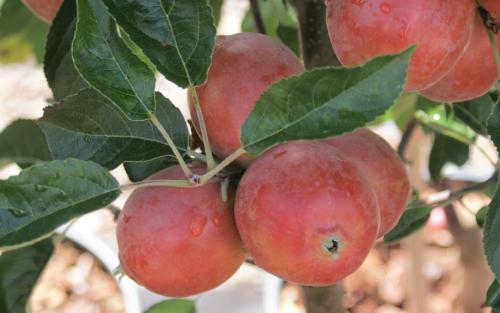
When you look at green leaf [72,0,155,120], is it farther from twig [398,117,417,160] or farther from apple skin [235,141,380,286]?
twig [398,117,417,160]

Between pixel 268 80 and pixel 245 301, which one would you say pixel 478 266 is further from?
pixel 268 80

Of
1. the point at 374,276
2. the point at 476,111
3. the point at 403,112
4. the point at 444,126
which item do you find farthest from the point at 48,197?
the point at 374,276

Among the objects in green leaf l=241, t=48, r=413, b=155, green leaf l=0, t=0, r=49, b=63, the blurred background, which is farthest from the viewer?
the blurred background

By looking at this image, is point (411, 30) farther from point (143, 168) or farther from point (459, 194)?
point (459, 194)

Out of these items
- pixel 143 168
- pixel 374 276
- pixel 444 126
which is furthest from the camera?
pixel 374 276

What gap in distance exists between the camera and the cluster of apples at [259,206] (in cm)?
36

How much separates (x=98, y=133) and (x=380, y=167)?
0.17 m

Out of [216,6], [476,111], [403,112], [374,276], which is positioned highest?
[216,6]

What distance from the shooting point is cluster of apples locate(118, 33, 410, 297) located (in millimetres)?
364

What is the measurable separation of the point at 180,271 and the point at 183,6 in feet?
0.48

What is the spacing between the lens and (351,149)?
43cm

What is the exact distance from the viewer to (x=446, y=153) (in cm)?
85

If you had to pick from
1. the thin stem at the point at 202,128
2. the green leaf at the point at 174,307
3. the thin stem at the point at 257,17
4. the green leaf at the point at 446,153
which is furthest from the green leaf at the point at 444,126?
the thin stem at the point at 202,128

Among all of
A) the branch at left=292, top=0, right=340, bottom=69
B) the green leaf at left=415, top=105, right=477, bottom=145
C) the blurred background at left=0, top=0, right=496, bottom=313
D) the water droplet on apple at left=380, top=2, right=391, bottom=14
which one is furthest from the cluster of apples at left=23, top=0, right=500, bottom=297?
the blurred background at left=0, top=0, right=496, bottom=313
